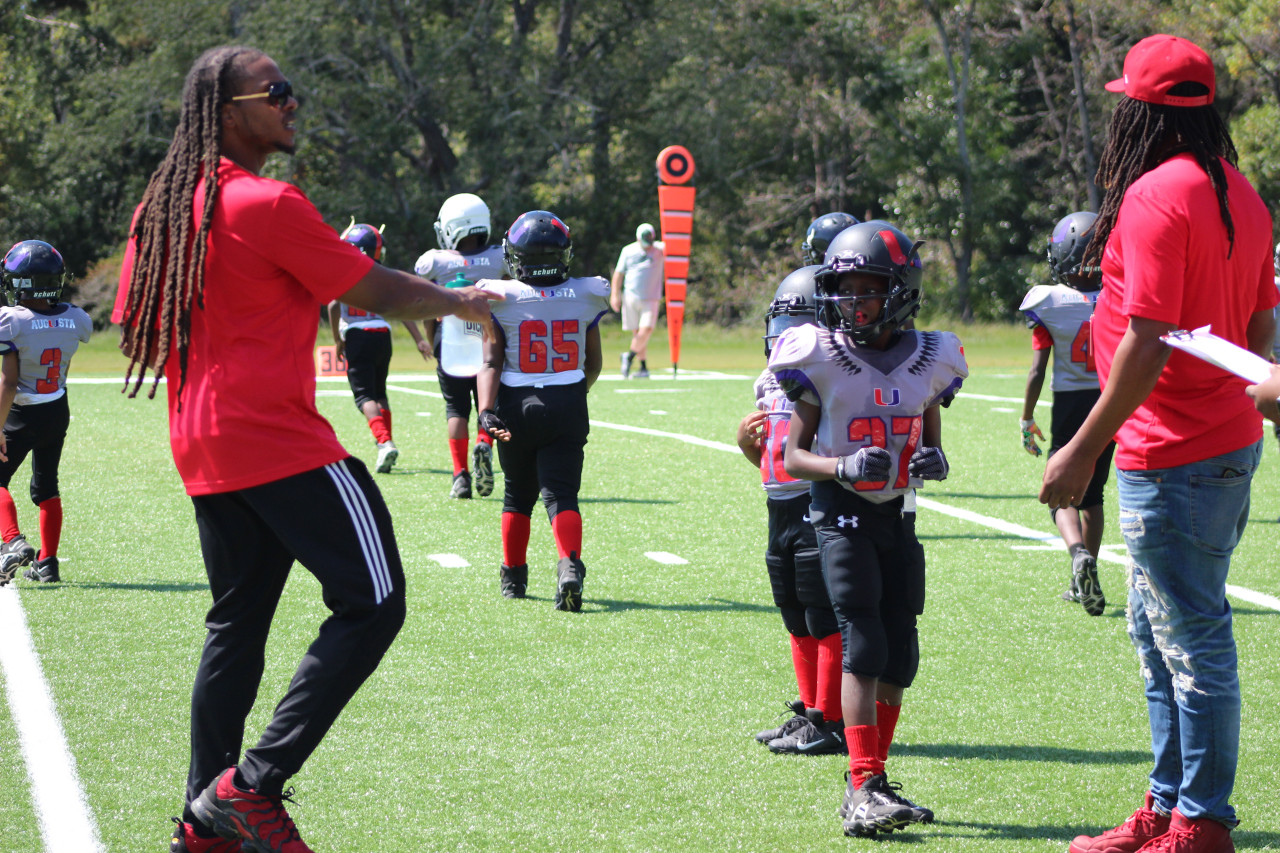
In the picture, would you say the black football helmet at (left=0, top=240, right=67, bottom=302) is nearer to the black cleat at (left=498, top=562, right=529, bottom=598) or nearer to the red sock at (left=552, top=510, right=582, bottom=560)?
the black cleat at (left=498, top=562, right=529, bottom=598)

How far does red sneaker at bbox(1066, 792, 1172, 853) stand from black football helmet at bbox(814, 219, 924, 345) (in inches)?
59.9

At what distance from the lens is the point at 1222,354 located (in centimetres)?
306

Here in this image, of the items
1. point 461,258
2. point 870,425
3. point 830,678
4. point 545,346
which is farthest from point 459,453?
point 870,425

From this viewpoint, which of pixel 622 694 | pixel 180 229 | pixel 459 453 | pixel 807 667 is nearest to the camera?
pixel 180 229

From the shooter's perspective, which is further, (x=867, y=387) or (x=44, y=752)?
(x=44, y=752)

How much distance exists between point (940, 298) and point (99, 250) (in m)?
20.9

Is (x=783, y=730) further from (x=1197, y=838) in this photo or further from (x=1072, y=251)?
(x=1072, y=251)

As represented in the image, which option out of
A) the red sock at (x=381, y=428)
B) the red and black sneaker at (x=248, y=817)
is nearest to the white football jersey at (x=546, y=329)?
the red and black sneaker at (x=248, y=817)

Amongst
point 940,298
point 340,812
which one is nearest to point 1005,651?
point 340,812

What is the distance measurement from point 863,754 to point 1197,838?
2.99ft

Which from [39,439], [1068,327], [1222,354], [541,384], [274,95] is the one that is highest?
[274,95]

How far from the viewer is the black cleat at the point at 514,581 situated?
7.19 metres

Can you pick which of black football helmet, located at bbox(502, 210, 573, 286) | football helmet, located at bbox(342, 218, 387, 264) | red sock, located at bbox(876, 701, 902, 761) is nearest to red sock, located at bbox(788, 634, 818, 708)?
red sock, located at bbox(876, 701, 902, 761)

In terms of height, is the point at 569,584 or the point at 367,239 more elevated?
the point at 367,239
